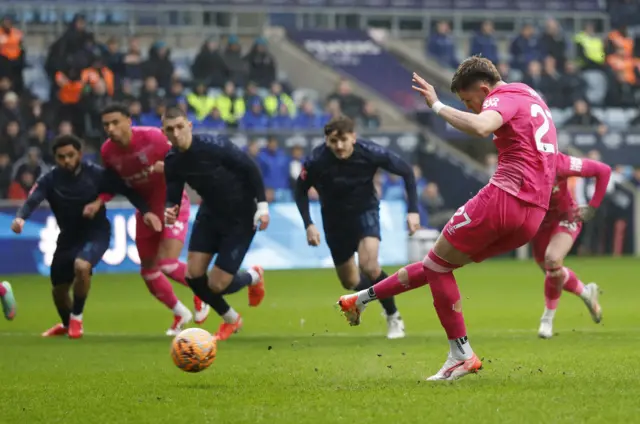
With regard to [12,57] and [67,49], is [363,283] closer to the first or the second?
[67,49]

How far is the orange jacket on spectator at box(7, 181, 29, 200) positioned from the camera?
79.1ft

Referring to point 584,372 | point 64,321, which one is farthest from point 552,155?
point 64,321

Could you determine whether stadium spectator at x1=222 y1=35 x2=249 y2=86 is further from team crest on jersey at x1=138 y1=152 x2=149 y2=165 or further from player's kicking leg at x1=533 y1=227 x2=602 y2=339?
player's kicking leg at x1=533 y1=227 x2=602 y2=339

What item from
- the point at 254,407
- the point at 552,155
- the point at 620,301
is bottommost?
the point at 620,301

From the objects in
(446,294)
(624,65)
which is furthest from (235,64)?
(446,294)

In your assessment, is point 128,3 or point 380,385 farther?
point 128,3

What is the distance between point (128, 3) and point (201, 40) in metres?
1.96

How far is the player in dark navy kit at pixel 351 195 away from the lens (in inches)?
535

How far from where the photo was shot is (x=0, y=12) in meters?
31.0

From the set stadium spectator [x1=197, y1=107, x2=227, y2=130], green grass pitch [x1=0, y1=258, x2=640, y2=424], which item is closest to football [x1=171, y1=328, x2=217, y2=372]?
green grass pitch [x1=0, y1=258, x2=640, y2=424]

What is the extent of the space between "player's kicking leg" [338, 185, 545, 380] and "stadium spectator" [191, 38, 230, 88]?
20.2 meters

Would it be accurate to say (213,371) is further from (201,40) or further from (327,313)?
(201,40)

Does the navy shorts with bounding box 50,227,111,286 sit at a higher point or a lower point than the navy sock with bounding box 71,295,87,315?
higher

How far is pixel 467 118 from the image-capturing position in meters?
8.42
